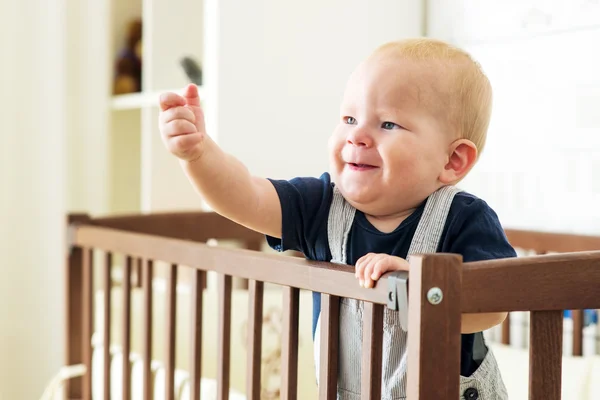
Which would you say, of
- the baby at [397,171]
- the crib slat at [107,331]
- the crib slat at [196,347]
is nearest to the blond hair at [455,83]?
the baby at [397,171]

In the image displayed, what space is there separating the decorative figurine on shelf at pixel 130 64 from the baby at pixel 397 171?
158 cm

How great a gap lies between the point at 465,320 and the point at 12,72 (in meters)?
1.84

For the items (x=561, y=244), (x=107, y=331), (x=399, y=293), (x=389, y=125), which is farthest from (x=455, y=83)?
(x=107, y=331)

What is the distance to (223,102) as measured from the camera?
5.67 feet

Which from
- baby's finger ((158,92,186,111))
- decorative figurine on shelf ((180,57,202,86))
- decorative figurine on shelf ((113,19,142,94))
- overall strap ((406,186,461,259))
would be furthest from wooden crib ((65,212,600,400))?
decorative figurine on shelf ((113,19,142,94))

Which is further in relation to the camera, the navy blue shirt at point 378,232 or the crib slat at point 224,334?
the crib slat at point 224,334

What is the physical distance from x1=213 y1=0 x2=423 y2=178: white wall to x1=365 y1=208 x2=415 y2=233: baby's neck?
0.79m

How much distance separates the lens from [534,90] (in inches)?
63.7

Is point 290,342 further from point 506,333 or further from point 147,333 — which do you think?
point 506,333

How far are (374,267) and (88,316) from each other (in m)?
0.90

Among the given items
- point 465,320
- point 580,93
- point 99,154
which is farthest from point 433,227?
point 99,154

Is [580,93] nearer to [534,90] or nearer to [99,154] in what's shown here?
[534,90]

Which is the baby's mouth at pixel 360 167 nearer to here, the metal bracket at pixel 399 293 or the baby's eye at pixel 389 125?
the baby's eye at pixel 389 125

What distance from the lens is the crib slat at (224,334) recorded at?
107 centimetres
